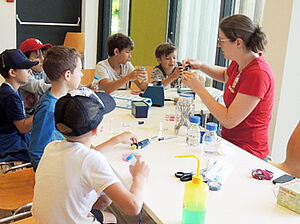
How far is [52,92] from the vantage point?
6.72 feet

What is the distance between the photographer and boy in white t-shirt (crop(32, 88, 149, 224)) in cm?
133

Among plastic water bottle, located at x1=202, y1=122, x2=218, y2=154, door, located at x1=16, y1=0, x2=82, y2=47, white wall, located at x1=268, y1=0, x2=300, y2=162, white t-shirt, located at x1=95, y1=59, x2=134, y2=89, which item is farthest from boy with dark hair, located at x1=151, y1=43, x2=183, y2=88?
door, located at x1=16, y1=0, x2=82, y2=47

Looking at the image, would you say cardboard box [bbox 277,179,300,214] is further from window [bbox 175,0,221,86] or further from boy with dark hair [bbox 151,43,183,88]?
window [bbox 175,0,221,86]

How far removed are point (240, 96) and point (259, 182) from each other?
0.61m

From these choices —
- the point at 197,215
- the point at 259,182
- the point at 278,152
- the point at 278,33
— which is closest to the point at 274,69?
the point at 278,33

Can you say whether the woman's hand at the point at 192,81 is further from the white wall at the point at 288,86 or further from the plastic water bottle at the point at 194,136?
the white wall at the point at 288,86

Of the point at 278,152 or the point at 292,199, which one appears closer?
the point at 292,199

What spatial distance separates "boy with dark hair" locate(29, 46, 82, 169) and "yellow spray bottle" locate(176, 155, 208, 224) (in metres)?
0.93

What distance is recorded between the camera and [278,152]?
129 inches

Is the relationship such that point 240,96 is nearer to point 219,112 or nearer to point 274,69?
point 219,112

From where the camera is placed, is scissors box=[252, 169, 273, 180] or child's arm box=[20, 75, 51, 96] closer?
scissors box=[252, 169, 273, 180]

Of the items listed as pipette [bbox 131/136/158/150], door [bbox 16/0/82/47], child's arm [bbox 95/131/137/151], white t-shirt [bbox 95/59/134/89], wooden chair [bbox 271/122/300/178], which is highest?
door [bbox 16/0/82/47]

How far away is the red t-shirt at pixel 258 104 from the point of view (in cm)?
211

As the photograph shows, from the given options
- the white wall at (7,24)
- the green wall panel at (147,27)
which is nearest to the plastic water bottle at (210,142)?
the green wall panel at (147,27)
